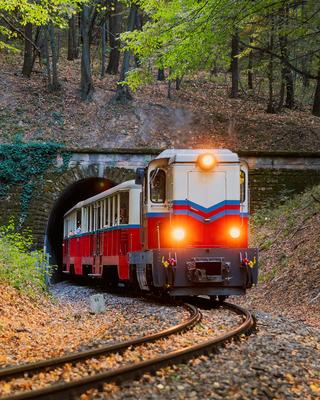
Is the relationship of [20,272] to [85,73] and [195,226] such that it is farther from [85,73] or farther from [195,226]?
[85,73]

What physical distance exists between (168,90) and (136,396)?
27.8 m

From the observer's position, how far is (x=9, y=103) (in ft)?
93.9

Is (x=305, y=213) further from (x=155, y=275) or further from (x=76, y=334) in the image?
(x=76, y=334)

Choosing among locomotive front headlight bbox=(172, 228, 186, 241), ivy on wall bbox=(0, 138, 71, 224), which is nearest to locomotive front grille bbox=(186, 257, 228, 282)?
locomotive front headlight bbox=(172, 228, 186, 241)

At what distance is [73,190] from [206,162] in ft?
46.0

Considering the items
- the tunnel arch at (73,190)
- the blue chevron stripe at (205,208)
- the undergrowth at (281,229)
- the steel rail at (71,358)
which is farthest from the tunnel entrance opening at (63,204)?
the steel rail at (71,358)

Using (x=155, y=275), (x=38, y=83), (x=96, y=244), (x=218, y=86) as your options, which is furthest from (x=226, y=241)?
(x=218, y=86)

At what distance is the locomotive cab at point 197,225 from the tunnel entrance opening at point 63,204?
11495mm

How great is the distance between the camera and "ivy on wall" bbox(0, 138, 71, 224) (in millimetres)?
23312

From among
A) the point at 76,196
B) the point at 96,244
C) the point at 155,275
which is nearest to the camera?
the point at 155,275

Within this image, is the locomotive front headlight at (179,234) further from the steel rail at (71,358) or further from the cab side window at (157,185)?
the steel rail at (71,358)

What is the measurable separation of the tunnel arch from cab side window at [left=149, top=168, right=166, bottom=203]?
8067 mm

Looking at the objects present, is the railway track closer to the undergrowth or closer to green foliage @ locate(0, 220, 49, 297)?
green foliage @ locate(0, 220, 49, 297)

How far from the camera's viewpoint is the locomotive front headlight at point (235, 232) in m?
12.4
